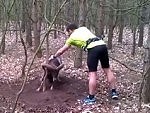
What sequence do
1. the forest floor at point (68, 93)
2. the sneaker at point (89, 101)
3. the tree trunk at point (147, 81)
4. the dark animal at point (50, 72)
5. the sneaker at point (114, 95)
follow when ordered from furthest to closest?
the dark animal at point (50, 72)
the sneaker at point (114, 95)
the sneaker at point (89, 101)
the forest floor at point (68, 93)
the tree trunk at point (147, 81)

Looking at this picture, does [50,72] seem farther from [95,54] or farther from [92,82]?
[95,54]

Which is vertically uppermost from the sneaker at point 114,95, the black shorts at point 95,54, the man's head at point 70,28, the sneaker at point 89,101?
the man's head at point 70,28

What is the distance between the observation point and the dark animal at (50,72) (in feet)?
26.7

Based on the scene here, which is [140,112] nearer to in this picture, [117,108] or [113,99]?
[117,108]

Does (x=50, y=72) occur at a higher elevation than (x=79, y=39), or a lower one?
lower

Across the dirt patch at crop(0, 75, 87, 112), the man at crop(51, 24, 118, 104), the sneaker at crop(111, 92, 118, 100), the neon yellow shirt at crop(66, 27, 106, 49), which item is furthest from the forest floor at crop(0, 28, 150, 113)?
the neon yellow shirt at crop(66, 27, 106, 49)

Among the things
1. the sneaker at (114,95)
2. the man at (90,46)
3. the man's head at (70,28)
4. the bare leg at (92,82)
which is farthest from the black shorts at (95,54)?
the sneaker at (114,95)

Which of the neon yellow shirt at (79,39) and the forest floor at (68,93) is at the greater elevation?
the neon yellow shirt at (79,39)

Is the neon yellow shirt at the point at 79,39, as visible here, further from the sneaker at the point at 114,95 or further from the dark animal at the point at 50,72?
the sneaker at the point at 114,95

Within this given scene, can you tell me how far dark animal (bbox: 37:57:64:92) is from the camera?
8.14 m

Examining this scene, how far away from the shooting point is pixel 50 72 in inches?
327

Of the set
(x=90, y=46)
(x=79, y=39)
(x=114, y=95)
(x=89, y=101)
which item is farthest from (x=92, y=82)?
(x=79, y=39)

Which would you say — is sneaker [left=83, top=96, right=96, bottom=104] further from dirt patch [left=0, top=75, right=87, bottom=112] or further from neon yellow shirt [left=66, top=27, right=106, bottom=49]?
neon yellow shirt [left=66, top=27, right=106, bottom=49]

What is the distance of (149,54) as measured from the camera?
687cm
